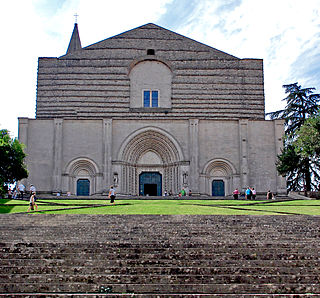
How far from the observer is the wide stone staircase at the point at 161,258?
11.4m

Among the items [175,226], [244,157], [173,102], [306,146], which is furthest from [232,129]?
[175,226]

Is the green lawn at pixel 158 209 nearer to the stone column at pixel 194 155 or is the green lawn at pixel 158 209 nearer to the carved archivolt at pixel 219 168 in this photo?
the stone column at pixel 194 155

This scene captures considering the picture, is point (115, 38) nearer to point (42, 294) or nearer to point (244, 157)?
point (244, 157)

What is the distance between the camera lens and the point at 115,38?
130ft

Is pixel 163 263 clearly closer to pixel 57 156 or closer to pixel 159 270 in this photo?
pixel 159 270

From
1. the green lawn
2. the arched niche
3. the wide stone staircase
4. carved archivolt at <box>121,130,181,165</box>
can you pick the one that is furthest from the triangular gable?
the wide stone staircase

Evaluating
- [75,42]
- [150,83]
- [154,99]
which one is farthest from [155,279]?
[75,42]

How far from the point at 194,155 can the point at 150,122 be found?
4.23 m

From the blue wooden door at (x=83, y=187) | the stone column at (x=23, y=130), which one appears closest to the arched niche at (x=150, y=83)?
the blue wooden door at (x=83, y=187)

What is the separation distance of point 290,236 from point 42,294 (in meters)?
7.73

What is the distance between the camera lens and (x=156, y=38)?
3947 centimetres

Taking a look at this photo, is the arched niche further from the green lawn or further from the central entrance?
the green lawn

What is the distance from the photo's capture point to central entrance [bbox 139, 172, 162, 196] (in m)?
37.9

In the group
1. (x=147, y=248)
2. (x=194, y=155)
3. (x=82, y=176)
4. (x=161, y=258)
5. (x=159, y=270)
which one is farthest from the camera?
(x=82, y=176)
